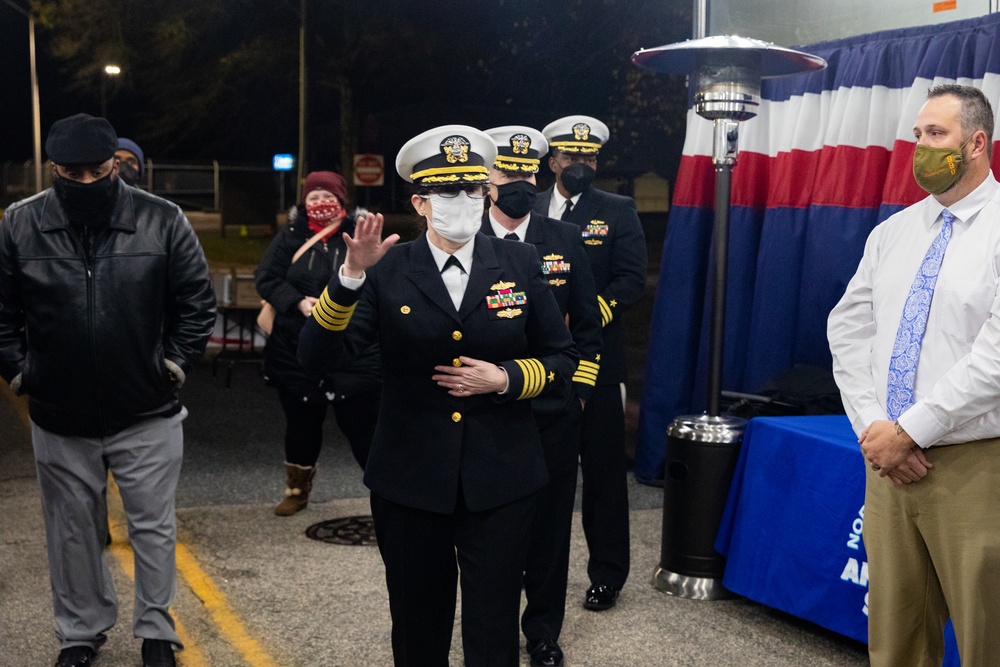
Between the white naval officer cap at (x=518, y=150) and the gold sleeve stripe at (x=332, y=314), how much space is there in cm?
133

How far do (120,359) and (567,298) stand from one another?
1.60m

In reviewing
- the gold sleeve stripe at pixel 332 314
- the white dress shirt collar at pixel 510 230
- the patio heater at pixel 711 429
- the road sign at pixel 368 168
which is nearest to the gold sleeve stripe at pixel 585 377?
the white dress shirt collar at pixel 510 230

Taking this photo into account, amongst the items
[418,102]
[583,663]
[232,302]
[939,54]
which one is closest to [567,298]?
[583,663]

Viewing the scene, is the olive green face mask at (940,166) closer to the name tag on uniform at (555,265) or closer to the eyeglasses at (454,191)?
the eyeglasses at (454,191)

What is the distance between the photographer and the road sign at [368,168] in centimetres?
2422

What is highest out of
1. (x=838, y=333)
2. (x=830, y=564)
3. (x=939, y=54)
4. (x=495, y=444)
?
(x=939, y=54)

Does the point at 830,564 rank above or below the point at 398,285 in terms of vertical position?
below

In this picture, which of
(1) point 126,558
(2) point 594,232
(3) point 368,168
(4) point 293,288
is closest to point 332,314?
(2) point 594,232

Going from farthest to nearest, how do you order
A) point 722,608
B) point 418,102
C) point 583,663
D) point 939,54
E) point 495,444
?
point 418,102 < point 939,54 < point 722,608 < point 583,663 < point 495,444

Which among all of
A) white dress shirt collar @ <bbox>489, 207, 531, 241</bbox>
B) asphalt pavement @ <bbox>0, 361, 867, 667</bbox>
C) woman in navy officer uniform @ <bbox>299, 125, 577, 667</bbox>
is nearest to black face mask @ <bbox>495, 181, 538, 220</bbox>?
white dress shirt collar @ <bbox>489, 207, 531, 241</bbox>

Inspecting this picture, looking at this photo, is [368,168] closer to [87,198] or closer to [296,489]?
[296,489]

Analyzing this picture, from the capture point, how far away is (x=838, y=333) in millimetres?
3902

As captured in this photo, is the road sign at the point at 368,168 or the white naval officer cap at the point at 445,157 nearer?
the white naval officer cap at the point at 445,157

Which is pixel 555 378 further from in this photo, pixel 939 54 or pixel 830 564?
pixel 939 54
